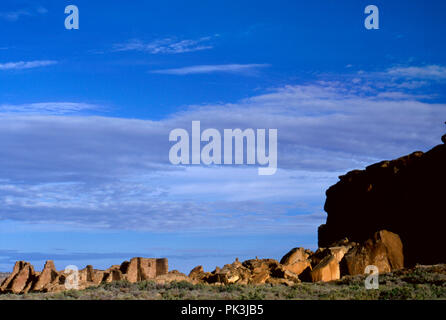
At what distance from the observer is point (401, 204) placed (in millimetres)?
55469

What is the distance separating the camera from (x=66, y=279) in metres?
Answer: 45.1

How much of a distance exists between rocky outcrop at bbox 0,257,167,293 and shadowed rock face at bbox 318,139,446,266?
23506mm

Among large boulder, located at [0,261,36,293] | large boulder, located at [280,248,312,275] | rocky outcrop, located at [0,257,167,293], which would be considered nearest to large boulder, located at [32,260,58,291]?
rocky outcrop, located at [0,257,167,293]

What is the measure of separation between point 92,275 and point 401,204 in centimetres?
3212

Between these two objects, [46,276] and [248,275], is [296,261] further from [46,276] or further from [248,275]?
[46,276]

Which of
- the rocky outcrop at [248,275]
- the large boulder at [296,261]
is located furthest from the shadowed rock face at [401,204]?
the rocky outcrop at [248,275]

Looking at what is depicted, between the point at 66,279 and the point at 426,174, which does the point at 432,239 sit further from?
the point at 66,279

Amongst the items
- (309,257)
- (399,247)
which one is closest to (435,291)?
(399,247)

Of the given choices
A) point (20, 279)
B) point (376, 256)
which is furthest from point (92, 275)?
point (376, 256)

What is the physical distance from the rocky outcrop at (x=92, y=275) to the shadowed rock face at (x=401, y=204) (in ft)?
77.1

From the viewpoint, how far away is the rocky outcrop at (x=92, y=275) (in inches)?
1660

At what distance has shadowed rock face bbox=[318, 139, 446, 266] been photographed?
166ft

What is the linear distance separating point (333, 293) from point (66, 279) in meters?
25.3

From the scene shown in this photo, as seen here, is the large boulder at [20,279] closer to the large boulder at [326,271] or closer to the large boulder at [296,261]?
the large boulder at [296,261]
